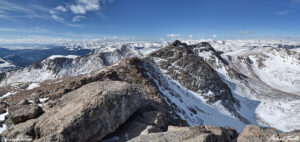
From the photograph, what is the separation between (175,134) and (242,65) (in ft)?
412

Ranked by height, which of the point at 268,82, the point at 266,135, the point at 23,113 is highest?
the point at 23,113

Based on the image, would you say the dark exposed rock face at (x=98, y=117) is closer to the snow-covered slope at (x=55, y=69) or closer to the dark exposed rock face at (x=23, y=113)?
the dark exposed rock face at (x=23, y=113)

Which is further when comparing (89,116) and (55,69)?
(55,69)

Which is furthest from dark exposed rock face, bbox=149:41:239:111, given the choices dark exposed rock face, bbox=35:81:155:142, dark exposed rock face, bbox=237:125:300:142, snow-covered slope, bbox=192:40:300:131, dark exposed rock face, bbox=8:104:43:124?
dark exposed rock face, bbox=8:104:43:124

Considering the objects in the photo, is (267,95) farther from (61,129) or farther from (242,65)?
(61,129)

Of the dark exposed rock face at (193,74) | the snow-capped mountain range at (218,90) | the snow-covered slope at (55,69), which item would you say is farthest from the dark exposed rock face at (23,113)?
the snow-covered slope at (55,69)

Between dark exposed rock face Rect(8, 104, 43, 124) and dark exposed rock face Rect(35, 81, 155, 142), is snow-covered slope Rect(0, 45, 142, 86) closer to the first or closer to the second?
dark exposed rock face Rect(8, 104, 43, 124)

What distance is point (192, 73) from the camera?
51.2 metres

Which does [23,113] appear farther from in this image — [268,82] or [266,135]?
[268,82]

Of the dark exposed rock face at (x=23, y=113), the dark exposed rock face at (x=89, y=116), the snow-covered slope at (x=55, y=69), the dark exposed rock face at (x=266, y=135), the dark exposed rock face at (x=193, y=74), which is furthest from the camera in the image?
the snow-covered slope at (x=55, y=69)

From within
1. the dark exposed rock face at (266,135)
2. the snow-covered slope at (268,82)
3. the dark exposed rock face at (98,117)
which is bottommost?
the snow-covered slope at (268,82)

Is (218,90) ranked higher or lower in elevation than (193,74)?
lower

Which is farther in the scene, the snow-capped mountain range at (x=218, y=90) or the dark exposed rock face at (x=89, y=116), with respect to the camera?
the snow-capped mountain range at (x=218, y=90)

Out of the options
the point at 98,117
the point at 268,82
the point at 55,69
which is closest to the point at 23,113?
the point at 98,117
